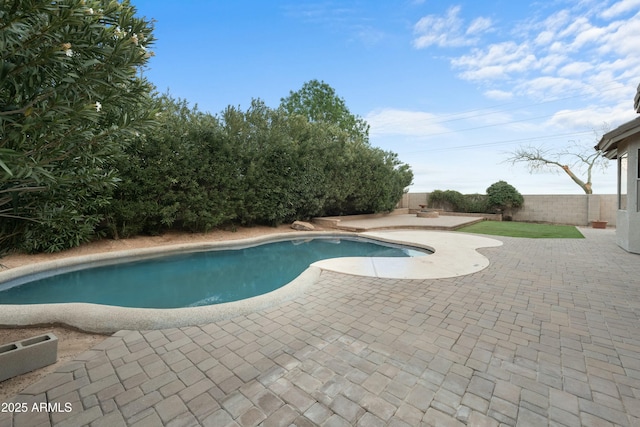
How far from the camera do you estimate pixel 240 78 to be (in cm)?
1323

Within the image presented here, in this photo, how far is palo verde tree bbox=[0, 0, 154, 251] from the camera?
1915 millimetres

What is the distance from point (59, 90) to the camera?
2227mm

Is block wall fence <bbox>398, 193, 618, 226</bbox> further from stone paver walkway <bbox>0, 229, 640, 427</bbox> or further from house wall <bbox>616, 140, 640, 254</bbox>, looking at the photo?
stone paver walkway <bbox>0, 229, 640, 427</bbox>

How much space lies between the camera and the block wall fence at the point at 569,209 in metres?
15.6

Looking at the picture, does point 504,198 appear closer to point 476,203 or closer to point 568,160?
point 476,203

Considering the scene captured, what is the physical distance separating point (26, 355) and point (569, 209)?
22232 mm

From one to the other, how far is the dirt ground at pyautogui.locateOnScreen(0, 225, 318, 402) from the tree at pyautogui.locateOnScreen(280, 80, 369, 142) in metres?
14.6

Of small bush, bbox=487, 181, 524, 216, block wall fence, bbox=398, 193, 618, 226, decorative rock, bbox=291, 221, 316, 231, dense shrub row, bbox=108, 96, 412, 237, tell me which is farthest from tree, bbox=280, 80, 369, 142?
decorative rock, bbox=291, 221, 316, 231

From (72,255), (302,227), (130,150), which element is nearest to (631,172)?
(302,227)

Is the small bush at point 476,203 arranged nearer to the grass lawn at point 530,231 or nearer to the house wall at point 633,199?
the grass lawn at point 530,231

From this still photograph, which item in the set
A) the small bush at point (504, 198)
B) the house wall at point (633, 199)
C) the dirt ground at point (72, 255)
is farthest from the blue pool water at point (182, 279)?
the small bush at point (504, 198)

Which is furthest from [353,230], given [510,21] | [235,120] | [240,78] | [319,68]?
[319,68]

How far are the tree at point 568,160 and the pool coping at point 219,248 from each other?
53.7ft

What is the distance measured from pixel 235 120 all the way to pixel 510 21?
11.2 metres
